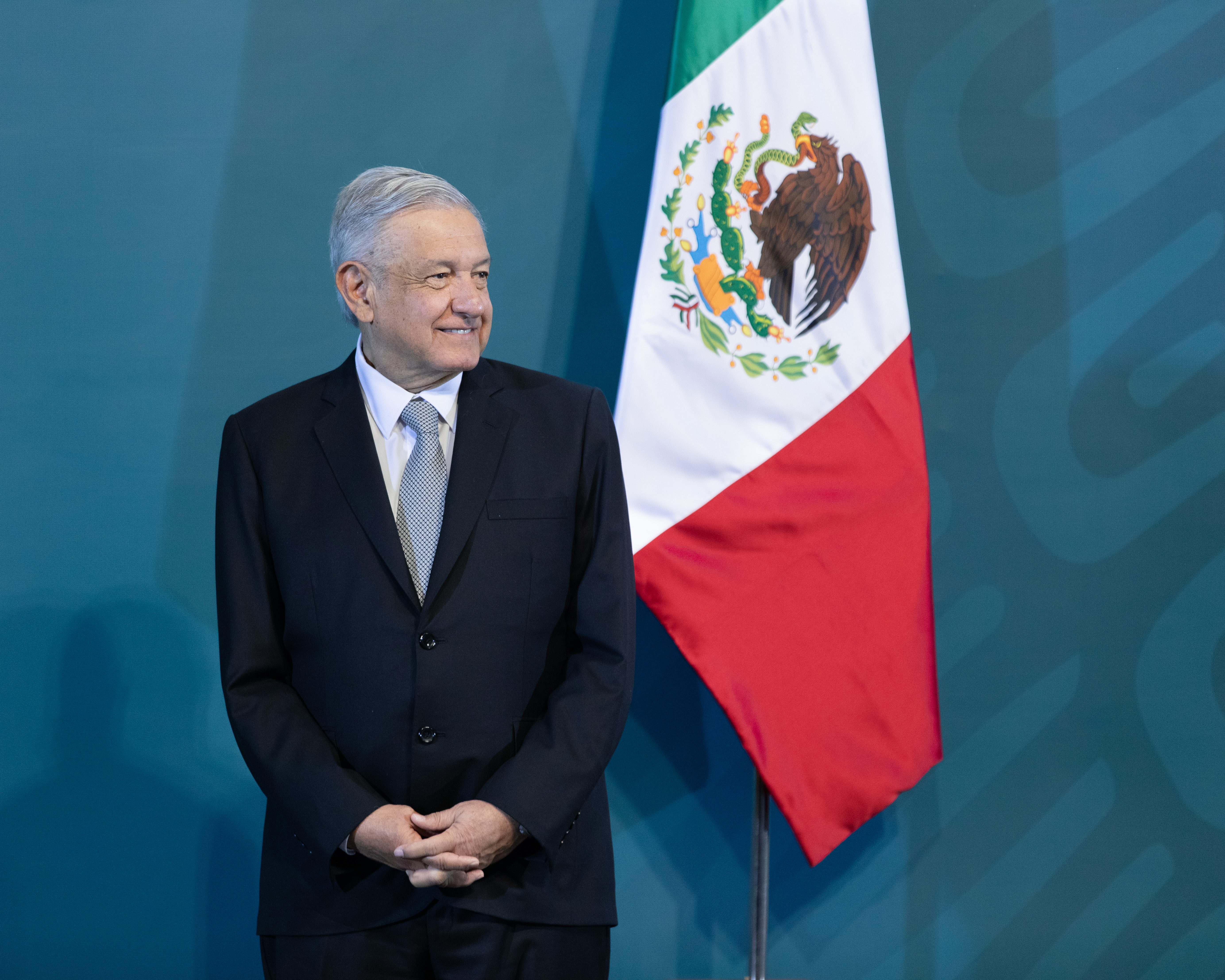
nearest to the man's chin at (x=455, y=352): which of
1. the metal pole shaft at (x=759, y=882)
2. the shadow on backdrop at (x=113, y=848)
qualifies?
the metal pole shaft at (x=759, y=882)

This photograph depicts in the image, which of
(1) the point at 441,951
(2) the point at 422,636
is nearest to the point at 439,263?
(2) the point at 422,636

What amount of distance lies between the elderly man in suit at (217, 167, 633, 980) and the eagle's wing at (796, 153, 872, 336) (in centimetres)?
75

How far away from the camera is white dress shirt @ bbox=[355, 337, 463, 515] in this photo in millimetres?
1423

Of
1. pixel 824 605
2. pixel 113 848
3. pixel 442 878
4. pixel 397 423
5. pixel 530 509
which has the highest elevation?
pixel 397 423

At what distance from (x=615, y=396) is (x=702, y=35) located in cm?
69

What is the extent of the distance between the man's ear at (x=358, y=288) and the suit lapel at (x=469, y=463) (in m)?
0.15

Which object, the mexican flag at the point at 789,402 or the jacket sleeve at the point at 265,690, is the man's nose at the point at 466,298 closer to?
the jacket sleeve at the point at 265,690

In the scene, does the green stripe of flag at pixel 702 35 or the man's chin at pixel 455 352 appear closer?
the man's chin at pixel 455 352

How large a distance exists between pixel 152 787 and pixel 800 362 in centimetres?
149

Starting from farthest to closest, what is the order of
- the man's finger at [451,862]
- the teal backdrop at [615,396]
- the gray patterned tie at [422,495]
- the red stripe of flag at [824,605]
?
the teal backdrop at [615,396] → the red stripe of flag at [824,605] → the gray patterned tie at [422,495] → the man's finger at [451,862]

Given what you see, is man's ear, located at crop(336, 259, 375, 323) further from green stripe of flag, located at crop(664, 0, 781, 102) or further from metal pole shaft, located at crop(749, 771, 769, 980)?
metal pole shaft, located at crop(749, 771, 769, 980)

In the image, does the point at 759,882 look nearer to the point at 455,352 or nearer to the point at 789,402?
the point at 789,402

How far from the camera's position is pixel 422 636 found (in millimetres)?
1328

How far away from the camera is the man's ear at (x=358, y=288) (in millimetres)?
1408
